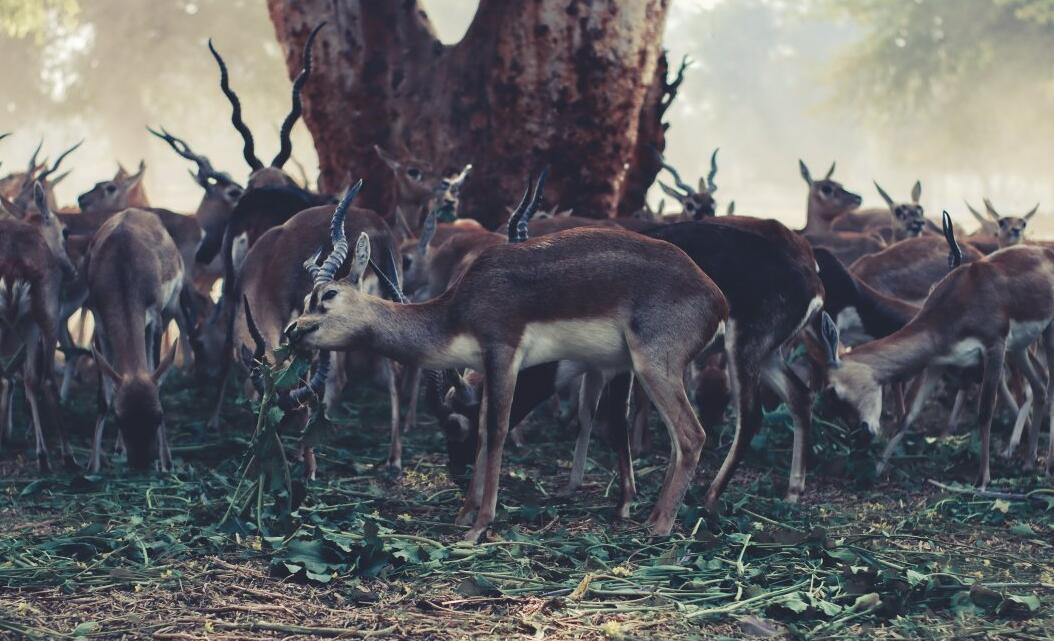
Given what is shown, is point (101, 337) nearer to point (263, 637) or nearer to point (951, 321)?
point (263, 637)

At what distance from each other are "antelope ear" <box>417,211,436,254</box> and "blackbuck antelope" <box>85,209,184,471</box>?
179cm

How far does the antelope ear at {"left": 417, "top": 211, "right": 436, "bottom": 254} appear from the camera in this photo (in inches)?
382

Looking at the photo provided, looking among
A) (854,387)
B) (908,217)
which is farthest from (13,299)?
(908,217)

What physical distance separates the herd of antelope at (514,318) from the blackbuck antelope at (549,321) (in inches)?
0.4

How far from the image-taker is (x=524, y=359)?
22.5 feet

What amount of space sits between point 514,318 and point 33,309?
3.53 metres

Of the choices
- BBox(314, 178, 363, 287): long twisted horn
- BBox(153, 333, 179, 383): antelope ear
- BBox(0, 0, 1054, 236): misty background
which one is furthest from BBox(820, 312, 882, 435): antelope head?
BBox(0, 0, 1054, 236): misty background

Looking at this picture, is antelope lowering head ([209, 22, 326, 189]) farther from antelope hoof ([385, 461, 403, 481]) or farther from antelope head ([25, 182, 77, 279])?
antelope hoof ([385, 461, 403, 481])

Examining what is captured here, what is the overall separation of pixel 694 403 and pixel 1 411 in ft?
15.6

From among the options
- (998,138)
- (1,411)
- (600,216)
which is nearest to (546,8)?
(600,216)

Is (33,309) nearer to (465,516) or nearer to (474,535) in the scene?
(465,516)

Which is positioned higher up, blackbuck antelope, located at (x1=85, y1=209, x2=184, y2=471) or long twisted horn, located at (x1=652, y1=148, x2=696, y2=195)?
long twisted horn, located at (x1=652, y1=148, x2=696, y2=195)

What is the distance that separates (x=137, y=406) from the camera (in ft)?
26.5

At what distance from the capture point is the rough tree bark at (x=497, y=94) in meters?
12.2
